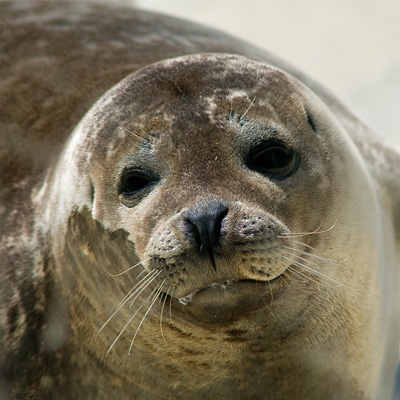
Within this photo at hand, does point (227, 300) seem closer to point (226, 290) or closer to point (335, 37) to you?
point (226, 290)

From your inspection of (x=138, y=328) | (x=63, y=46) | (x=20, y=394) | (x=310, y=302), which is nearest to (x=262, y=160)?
(x=310, y=302)

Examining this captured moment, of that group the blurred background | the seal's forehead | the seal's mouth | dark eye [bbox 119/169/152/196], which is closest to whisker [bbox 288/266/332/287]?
the seal's mouth

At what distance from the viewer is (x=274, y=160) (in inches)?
98.8

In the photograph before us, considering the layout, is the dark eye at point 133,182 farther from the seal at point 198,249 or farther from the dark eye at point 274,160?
the dark eye at point 274,160

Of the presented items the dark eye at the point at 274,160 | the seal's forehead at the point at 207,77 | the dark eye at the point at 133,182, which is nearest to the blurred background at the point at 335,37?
the seal's forehead at the point at 207,77

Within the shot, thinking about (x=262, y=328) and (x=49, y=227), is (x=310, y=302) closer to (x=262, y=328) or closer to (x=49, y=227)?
(x=262, y=328)

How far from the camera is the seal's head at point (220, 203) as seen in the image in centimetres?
225

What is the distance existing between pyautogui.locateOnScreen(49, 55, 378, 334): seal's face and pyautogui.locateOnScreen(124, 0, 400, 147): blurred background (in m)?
3.10

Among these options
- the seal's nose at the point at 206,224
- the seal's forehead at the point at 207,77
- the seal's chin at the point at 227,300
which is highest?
the seal's forehead at the point at 207,77

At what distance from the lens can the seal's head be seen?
2.25 meters

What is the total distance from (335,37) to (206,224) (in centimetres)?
536

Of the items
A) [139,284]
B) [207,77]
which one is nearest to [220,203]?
[139,284]

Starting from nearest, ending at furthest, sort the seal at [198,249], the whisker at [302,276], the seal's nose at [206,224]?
1. the seal's nose at [206,224]
2. the seal at [198,249]
3. the whisker at [302,276]

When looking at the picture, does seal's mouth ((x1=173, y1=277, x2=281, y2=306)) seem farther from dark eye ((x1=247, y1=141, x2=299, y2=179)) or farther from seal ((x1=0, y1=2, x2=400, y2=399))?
dark eye ((x1=247, y1=141, x2=299, y2=179))
